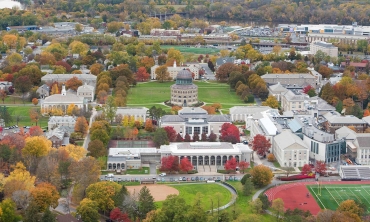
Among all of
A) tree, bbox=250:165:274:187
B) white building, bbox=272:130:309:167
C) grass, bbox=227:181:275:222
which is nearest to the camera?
grass, bbox=227:181:275:222

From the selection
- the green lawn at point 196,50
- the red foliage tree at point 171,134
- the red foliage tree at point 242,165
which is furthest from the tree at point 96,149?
the green lawn at point 196,50

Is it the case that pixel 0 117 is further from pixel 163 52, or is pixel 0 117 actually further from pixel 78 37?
pixel 78 37

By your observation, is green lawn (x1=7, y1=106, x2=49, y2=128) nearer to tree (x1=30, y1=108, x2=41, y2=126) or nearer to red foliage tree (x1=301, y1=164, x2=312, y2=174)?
Result: tree (x1=30, y1=108, x2=41, y2=126)

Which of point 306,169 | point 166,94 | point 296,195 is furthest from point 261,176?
point 166,94

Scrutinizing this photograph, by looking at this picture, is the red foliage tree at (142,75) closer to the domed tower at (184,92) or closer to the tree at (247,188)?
the domed tower at (184,92)

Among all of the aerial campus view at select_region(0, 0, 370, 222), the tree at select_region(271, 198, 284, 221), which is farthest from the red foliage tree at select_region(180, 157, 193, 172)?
the tree at select_region(271, 198, 284, 221)

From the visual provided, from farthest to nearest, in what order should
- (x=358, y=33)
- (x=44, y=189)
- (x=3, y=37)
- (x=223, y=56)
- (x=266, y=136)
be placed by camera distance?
(x=358, y=33) → (x=3, y=37) → (x=223, y=56) → (x=266, y=136) → (x=44, y=189)

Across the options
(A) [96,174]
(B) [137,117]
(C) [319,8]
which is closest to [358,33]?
(C) [319,8]
